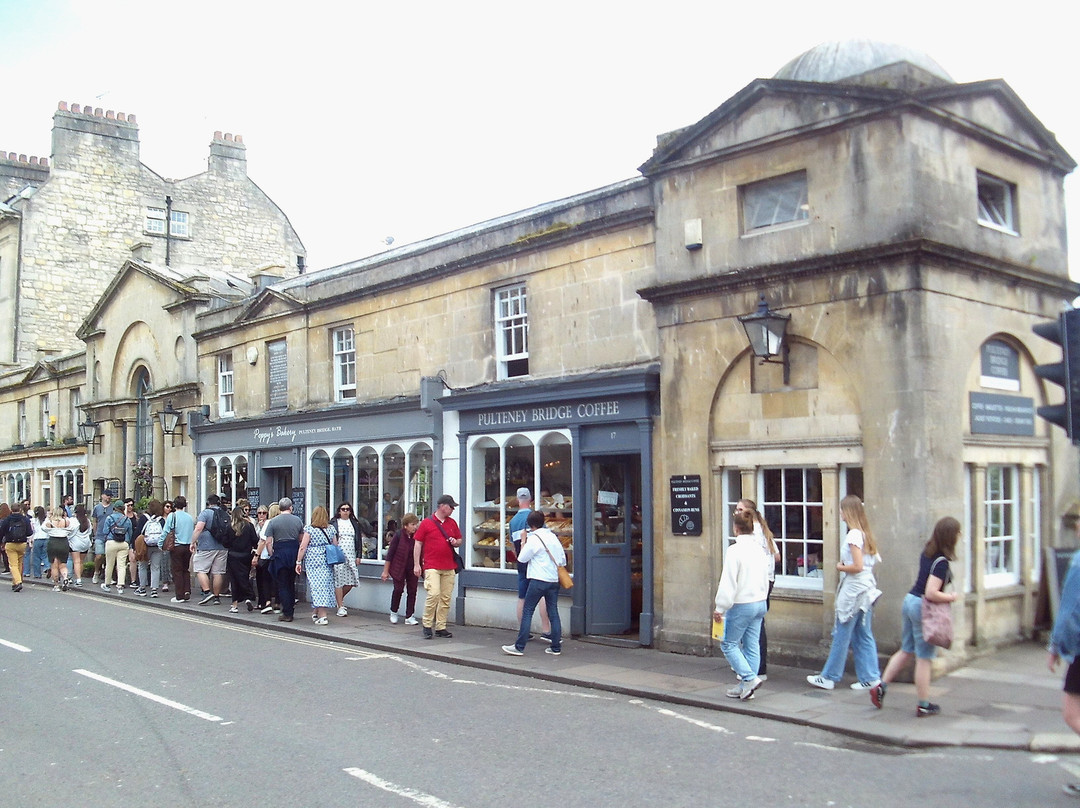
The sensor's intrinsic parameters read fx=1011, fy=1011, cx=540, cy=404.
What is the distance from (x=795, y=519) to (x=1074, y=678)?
5.05 meters

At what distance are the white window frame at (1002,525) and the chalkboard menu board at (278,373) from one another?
13573 mm

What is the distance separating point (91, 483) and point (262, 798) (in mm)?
24681

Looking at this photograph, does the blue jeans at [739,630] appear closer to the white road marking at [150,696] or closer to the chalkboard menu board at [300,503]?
the white road marking at [150,696]

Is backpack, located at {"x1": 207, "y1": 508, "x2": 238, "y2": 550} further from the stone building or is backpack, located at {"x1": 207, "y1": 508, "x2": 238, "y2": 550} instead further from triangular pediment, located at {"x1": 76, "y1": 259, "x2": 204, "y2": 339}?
the stone building

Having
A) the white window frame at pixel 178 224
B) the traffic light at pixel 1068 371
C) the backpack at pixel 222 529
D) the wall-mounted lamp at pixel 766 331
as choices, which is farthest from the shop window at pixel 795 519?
the white window frame at pixel 178 224

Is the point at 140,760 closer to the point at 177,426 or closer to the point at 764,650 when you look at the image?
the point at 764,650

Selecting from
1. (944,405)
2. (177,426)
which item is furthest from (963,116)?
(177,426)

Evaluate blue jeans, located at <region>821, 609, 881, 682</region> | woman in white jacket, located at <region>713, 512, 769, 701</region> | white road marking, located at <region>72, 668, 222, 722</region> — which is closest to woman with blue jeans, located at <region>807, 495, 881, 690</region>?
blue jeans, located at <region>821, 609, 881, 682</region>

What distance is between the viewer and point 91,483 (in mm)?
28453

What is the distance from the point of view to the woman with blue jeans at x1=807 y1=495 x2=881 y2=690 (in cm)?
906

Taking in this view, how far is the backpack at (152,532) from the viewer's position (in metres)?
20.1

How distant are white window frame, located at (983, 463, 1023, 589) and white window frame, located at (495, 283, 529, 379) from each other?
6484mm

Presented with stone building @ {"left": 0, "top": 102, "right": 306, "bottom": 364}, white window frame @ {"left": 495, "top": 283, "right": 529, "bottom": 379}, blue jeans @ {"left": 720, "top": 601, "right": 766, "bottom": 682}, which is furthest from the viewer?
stone building @ {"left": 0, "top": 102, "right": 306, "bottom": 364}

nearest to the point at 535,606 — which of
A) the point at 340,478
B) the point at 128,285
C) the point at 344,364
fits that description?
the point at 340,478
